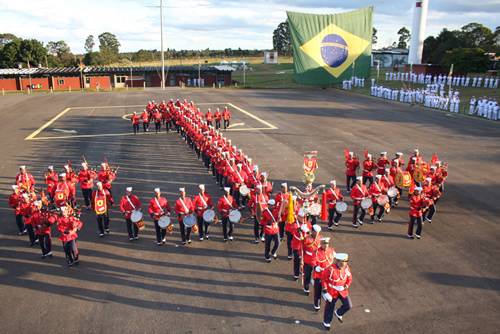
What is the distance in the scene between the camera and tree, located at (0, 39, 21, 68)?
87.4 meters

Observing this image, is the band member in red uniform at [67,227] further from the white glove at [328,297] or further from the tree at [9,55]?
the tree at [9,55]

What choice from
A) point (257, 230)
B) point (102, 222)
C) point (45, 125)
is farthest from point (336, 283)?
point (45, 125)

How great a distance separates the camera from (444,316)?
32.5ft

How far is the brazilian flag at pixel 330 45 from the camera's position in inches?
2490

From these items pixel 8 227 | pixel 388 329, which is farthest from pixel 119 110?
pixel 388 329

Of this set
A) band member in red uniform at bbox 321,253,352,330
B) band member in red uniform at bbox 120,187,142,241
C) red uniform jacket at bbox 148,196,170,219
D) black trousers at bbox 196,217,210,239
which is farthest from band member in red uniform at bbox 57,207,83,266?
band member in red uniform at bbox 321,253,352,330

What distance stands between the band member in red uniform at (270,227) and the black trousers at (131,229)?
15.3ft

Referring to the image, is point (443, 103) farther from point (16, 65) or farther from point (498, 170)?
point (16, 65)

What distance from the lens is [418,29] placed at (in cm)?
6750

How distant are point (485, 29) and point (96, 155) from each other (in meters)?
80.6

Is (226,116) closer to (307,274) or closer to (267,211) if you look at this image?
(267,211)

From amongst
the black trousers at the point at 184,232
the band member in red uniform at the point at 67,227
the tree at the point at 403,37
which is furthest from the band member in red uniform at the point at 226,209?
the tree at the point at 403,37

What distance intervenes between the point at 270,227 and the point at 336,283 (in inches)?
141

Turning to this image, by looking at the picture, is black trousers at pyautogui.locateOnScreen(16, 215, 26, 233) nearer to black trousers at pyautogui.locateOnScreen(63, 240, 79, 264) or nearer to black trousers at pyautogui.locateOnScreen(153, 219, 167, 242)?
black trousers at pyautogui.locateOnScreen(63, 240, 79, 264)
